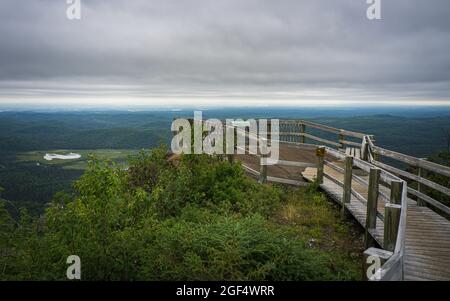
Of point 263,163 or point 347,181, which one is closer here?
point 347,181

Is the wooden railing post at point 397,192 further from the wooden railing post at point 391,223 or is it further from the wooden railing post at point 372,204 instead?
the wooden railing post at point 372,204

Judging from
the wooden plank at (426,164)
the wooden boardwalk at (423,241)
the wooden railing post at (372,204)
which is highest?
the wooden plank at (426,164)

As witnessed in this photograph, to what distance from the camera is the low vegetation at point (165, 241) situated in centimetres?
495

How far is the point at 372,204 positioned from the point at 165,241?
14.4ft

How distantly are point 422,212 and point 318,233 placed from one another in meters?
2.96

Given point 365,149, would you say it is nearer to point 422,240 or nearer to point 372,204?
point 372,204

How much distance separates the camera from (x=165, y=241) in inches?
229

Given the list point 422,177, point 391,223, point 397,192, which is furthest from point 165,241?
point 422,177

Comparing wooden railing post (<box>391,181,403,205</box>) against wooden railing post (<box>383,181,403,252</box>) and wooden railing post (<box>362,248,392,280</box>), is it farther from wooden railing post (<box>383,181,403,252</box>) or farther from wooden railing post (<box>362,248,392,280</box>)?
wooden railing post (<box>362,248,392,280</box>)

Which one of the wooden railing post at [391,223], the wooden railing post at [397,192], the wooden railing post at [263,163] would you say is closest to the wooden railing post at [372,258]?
the wooden railing post at [391,223]

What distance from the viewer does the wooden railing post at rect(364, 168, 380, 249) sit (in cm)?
681

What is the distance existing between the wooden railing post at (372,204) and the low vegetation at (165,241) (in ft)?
1.14
